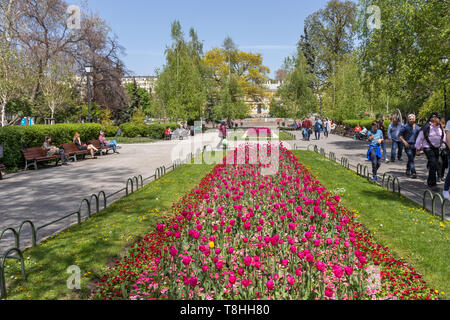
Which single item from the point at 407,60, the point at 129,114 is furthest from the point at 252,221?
the point at 129,114

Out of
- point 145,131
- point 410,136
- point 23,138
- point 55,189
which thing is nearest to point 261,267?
point 55,189

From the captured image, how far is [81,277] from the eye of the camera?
14.7 ft

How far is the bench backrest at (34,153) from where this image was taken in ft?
44.6

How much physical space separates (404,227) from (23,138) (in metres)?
13.6

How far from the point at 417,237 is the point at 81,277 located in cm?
498

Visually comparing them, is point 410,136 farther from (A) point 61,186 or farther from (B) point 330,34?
(B) point 330,34

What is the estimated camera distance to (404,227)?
6.08 metres

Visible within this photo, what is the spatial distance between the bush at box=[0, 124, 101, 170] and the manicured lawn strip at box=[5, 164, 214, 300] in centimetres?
719

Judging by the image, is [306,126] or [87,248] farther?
[306,126]

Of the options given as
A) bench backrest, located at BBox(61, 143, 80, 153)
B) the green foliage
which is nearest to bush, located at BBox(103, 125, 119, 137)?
bench backrest, located at BBox(61, 143, 80, 153)

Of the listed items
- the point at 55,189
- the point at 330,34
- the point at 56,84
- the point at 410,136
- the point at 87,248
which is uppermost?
the point at 330,34

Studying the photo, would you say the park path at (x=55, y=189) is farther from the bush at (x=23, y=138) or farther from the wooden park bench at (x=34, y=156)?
the bush at (x=23, y=138)

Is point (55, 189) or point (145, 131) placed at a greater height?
point (145, 131)
